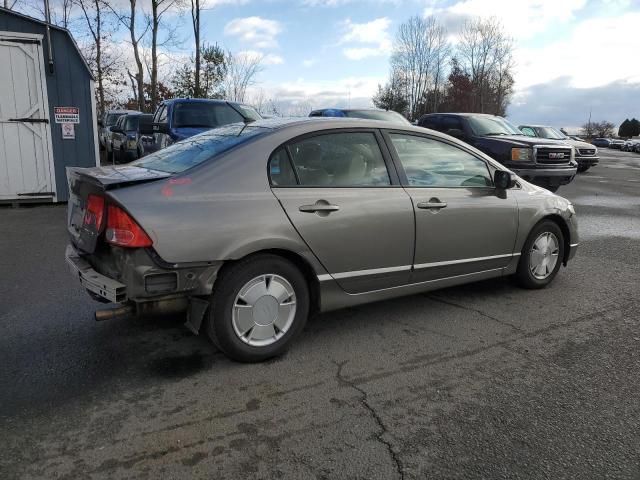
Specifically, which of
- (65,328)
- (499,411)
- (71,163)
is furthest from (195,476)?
(71,163)

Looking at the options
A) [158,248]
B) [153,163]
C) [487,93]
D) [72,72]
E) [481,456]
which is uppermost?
[487,93]

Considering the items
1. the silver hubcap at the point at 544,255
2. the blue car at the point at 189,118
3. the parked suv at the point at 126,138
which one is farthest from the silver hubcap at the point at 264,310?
the parked suv at the point at 126,138

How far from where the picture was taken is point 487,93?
2206 inches

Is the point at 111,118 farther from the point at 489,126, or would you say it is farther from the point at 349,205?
the point at 349,205

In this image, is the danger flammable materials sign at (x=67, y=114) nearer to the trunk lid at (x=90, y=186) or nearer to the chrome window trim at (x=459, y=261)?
the trunk lid at (x=90, y=186)

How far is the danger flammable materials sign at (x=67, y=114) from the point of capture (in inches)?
373

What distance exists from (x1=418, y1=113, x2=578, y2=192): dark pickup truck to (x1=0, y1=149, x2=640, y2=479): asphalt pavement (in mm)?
6214

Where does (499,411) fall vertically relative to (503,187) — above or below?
below

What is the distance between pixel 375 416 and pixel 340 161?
1.81 m

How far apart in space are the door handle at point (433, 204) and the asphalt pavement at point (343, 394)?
0.96 m

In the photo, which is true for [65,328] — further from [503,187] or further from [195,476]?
[503,187]

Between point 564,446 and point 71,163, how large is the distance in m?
9.76

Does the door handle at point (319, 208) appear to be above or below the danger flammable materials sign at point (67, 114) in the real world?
below

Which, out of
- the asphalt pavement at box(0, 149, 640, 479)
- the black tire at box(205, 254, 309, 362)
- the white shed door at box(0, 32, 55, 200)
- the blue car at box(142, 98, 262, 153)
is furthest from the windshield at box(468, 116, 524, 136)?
the black tire at box(205, 254, 309, 362)
